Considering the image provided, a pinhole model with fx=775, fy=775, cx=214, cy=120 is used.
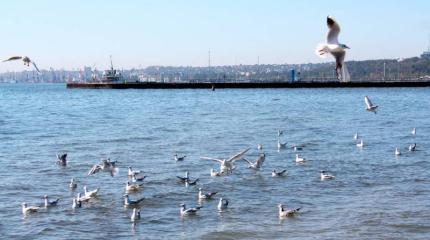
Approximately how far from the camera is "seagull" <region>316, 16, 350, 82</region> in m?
10.4

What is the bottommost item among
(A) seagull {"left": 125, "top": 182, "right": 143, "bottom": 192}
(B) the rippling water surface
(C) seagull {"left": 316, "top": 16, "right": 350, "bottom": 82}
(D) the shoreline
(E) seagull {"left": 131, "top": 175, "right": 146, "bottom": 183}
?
(D) the shoreline

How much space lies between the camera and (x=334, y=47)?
10.6 meters

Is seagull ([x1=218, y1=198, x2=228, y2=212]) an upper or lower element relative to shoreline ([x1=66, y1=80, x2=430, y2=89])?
upper

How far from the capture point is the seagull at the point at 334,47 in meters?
10.4

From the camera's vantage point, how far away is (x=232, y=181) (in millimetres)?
19250

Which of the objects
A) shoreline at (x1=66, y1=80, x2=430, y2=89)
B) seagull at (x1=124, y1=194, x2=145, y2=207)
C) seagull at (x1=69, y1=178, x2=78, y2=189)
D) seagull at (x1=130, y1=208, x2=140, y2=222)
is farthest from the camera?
shoreline at (x1=66, y1=80, x2=430, y2=89)

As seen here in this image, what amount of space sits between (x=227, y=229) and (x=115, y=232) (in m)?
2.01

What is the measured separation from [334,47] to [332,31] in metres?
0.37

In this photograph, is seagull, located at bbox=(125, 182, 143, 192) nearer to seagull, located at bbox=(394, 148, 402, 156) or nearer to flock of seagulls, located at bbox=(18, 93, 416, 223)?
flock of seagulls, located at bbox=(18, 93, 416, 223)

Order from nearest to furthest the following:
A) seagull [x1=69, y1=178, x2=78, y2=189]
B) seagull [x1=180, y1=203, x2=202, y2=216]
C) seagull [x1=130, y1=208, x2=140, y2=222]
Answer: seagull [x1=130, y1=208, x2=140, y2=222]
seagull [x1=180, y1=203, x2=202, y2=216]
seagull [x1=69, y1=178, x2=78, y2=189]

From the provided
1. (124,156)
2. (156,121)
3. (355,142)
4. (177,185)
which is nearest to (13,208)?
(177,185)

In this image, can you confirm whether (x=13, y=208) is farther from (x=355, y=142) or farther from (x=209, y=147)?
(x=355, y=142)

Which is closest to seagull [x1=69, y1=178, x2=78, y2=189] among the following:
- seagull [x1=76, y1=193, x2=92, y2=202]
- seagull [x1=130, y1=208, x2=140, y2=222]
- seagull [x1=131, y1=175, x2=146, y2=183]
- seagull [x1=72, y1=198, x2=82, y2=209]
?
seagull [x1=131, y1=175, x2=146, y2=183]

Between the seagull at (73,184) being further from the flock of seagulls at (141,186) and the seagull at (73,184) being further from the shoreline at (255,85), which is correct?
the shoreline at (255,85)
